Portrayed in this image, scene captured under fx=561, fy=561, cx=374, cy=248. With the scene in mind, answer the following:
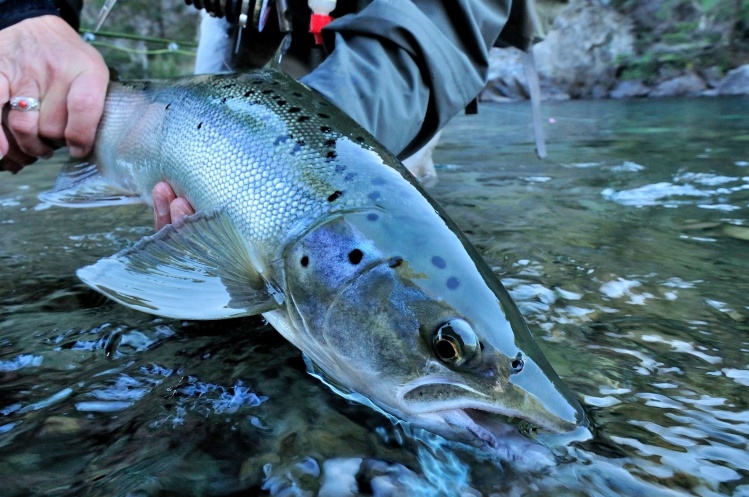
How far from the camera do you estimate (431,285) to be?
136cm

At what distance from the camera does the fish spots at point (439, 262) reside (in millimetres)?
1400

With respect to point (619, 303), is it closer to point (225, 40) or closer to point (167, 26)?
point (225, 40)

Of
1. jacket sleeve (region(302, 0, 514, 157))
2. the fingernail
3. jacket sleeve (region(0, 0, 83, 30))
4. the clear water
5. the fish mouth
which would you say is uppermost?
→ jacket sleeve (region(0, 0, 83, 30))

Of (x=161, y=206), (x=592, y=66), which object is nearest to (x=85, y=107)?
(x=161, y=206)

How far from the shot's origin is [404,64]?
2.30 metres

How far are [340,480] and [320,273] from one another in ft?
1.80

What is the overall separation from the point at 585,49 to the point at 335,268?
29302mm

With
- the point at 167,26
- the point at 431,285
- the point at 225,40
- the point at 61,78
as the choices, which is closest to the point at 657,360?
the point at 431,285

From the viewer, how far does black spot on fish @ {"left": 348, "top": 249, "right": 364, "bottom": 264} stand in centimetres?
148

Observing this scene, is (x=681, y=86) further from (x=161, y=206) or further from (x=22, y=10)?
(x=161, y=206)

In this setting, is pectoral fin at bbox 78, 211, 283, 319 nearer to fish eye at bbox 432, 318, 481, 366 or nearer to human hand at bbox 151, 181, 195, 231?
human hand at bbox 151, 181, 195, 231

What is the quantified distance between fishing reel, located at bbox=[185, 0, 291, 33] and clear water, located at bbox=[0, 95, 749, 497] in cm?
136

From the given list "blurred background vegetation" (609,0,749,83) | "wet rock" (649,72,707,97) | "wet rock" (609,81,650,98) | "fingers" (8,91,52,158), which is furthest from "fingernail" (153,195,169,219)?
"blurred background vegetation" (609,0,749,83)

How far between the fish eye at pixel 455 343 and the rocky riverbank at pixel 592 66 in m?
23.7
